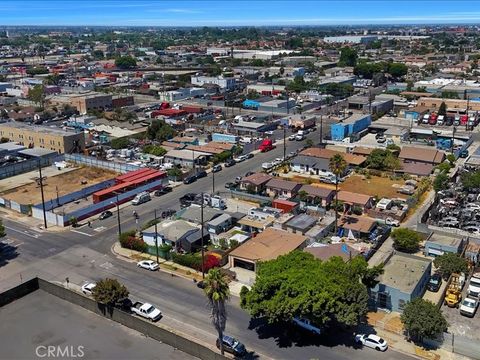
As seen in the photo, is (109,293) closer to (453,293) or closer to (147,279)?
(147,279)

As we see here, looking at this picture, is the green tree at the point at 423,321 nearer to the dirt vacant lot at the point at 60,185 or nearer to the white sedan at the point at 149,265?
the white sedan at the point at 149,265

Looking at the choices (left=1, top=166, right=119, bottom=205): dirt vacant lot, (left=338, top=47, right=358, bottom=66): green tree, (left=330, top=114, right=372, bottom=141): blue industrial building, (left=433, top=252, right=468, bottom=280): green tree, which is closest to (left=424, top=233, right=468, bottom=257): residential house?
(left=433, top=252, right=468, bottom=280): green tree

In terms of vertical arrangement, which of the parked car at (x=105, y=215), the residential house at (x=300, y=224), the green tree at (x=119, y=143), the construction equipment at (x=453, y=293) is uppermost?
the green tree at (x=119, y=143)

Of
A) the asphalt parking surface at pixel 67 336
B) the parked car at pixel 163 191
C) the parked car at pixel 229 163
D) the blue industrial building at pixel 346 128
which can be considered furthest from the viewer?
the blue industrial building at pixel 346 128

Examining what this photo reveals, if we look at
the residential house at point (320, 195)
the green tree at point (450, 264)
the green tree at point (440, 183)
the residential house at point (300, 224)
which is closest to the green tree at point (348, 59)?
the green tree at point (440, 183)

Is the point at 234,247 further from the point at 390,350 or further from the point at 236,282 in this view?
the point at 390,350

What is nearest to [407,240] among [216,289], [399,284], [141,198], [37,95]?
[399,284]

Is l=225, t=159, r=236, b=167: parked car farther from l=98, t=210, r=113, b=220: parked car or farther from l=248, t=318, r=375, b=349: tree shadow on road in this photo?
l=248, t=318, r=375, b=349: tree shadow on road
